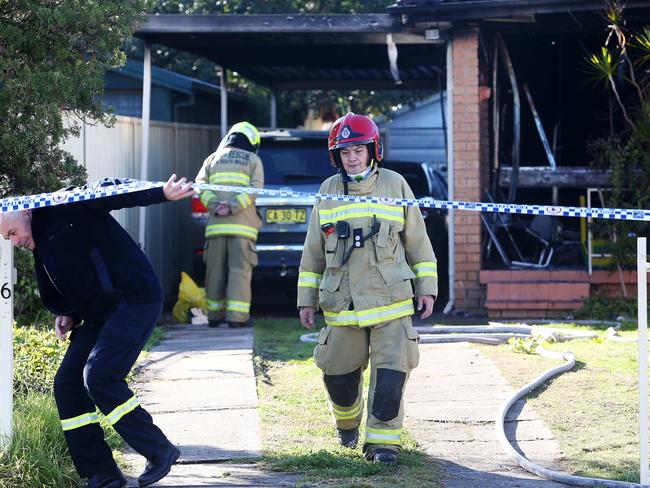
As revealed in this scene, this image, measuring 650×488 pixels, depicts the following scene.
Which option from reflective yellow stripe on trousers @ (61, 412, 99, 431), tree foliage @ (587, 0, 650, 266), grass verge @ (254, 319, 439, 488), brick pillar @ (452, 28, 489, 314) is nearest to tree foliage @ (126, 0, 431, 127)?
brick pillar @ (452, 28, 489, 314)

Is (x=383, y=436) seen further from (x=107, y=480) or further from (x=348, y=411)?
(x=107, y=480)

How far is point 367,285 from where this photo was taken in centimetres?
573

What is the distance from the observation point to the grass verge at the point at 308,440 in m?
5.39

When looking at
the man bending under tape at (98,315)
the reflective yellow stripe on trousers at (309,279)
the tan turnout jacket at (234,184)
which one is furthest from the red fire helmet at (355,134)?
the tan turnout jacket at (234,184)

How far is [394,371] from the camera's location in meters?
5.66

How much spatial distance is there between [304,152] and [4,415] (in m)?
6.74

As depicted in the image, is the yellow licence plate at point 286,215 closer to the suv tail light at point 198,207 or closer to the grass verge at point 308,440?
the suv tail light at point 198,207

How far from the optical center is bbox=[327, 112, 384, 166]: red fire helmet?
5777 millimetres

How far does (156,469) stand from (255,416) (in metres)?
1.66

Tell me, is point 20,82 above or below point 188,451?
above

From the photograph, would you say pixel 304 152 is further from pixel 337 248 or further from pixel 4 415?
pixel 4 415

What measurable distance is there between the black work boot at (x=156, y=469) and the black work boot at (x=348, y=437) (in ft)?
4.02

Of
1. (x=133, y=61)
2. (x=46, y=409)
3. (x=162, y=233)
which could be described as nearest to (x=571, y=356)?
(x=46, y=409)

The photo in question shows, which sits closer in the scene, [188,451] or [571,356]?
[188,451]
